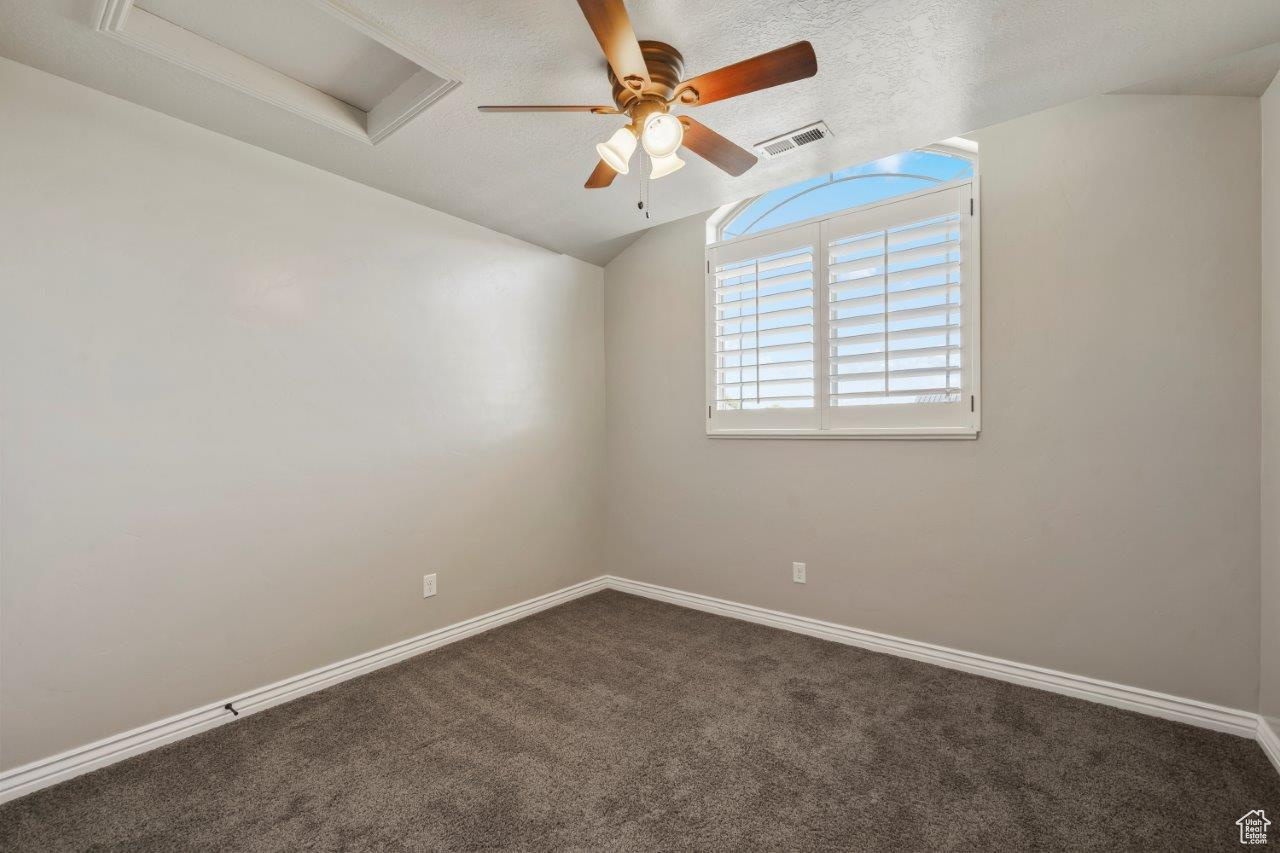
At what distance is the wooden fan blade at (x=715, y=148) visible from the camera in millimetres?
1833

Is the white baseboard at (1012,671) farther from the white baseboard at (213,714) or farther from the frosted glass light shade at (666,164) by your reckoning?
the frosted glass light shade at (666,164)

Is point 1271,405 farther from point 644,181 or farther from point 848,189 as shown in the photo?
point 644,181

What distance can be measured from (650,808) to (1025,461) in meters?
2.07

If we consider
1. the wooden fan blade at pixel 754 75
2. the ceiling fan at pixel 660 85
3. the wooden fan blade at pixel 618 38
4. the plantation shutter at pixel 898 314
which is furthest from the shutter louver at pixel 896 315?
the wooden fan blade at pixel 618 38

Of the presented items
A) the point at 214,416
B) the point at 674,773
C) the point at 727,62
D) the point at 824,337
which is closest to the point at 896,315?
the point at 824,337

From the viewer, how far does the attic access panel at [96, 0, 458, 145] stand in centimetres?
170

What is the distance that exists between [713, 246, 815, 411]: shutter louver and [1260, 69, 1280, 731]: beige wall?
164 centimetres

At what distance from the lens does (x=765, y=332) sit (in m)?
3.17

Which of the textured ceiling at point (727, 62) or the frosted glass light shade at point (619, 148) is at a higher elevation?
the textured ceiling at point (727, 62)

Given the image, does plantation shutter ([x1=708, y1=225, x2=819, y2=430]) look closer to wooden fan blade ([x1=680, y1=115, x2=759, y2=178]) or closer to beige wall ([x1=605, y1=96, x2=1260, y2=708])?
beige wall ([x1=605, y1=96, x2=1260, y2=708])

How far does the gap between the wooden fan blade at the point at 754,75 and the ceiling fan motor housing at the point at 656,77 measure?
0.27 feet

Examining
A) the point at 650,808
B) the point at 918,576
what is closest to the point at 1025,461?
the point at 918,576

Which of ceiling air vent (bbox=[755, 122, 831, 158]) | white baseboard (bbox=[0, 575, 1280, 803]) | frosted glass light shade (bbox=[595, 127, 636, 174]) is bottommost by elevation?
white baseboard (bbox=[0, 575, 1280, 803])

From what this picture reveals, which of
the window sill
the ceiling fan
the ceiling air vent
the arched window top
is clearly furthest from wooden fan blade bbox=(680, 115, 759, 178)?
the window sill
